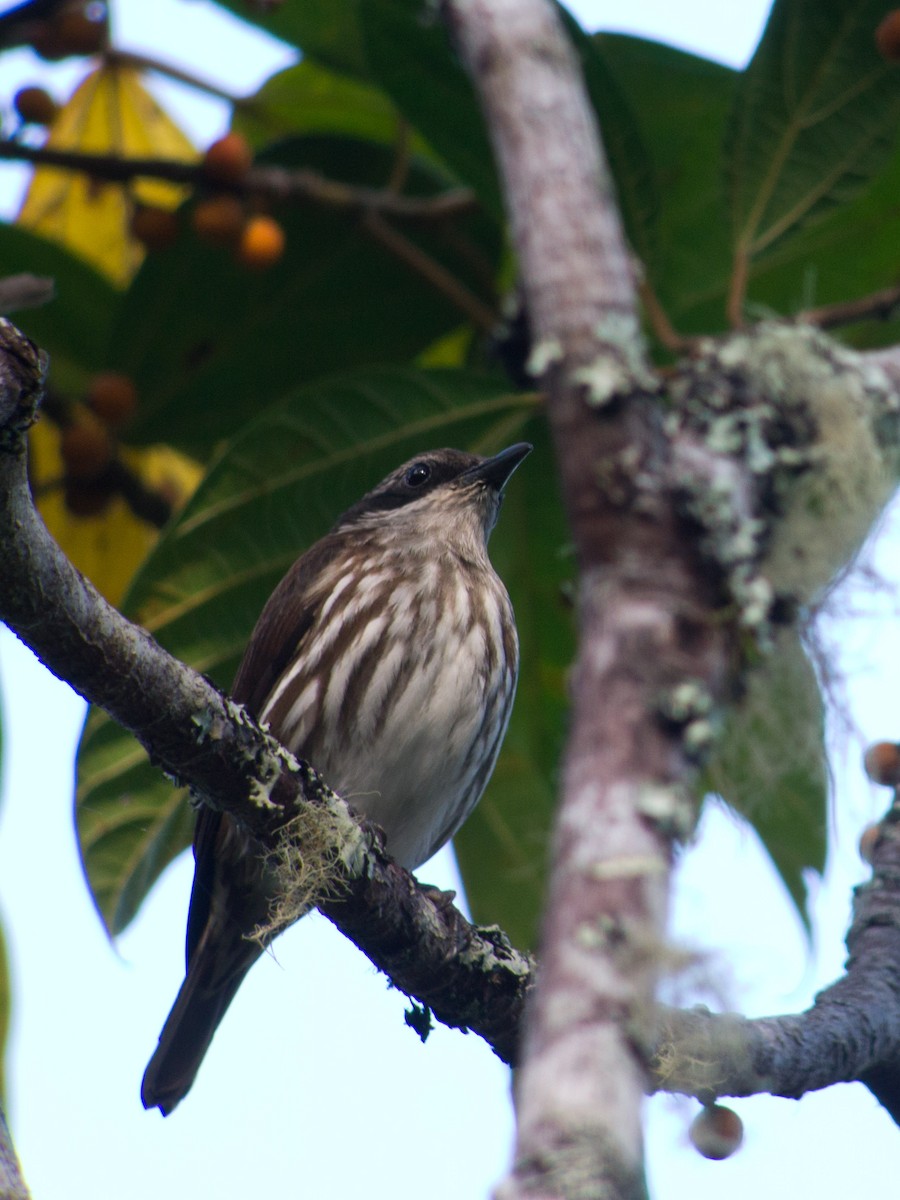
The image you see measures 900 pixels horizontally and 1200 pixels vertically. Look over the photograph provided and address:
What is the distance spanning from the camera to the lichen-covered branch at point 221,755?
2047 mm

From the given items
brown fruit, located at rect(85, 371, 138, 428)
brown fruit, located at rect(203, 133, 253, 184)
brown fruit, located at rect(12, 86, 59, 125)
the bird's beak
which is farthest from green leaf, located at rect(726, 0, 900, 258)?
brown fruit, located at rect(12, 86, 59, 125)

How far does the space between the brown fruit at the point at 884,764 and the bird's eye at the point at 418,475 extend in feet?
6.34

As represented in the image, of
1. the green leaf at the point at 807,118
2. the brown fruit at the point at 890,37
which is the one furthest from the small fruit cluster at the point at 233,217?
the brown fruit at the point at 890,37

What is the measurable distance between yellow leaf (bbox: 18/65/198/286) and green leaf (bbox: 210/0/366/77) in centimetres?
74

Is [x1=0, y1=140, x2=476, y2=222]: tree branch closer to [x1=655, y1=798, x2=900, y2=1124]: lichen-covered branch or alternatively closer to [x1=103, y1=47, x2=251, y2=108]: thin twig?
[x1=103, y1=47, x2=251, y2=108]: thin twig

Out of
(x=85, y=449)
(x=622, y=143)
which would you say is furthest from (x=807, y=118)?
(x=85, y=449)

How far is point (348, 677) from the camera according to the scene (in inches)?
163

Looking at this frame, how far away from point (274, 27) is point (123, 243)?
1031mm

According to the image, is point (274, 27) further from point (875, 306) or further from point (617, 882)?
point (617, 882)

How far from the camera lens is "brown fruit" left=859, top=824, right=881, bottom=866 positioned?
11.1ft

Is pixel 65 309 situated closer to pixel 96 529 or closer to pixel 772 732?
pixel 96 529

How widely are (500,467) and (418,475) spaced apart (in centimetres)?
52

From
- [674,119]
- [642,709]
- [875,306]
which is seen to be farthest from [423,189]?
[642,709]

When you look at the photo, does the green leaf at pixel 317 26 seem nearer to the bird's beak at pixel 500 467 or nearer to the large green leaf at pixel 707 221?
the large green leaf at pixel 707 221
